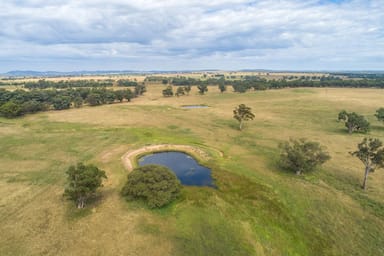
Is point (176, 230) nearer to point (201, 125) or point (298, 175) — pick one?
point (298, 175)

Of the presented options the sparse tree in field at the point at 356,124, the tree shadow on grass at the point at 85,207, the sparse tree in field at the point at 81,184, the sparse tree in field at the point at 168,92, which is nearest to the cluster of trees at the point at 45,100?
the sparse tree in field at the point at 168,92

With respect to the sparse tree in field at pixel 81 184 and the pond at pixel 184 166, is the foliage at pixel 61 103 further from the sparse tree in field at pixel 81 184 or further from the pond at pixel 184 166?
the sparse tree in field at pixel 81 184

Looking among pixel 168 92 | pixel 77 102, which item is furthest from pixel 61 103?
pixel 168 92

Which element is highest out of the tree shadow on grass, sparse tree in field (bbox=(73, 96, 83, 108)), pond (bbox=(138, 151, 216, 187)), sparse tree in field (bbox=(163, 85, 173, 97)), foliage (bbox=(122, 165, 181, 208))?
sparse tree in field (bbox=(163, 85, 173, 97))

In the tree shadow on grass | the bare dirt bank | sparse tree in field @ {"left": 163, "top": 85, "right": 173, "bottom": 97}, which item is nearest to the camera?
the tree shadow on grass

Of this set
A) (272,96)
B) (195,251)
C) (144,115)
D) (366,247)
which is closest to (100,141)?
(144,115)

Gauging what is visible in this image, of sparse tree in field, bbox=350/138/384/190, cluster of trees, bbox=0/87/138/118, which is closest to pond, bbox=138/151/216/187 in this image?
sparse tree in field, bbox=350/138/384/190

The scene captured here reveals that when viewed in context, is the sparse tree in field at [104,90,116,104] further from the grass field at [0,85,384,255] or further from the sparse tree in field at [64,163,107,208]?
the sparse tree in field at [64,163,107,208]
